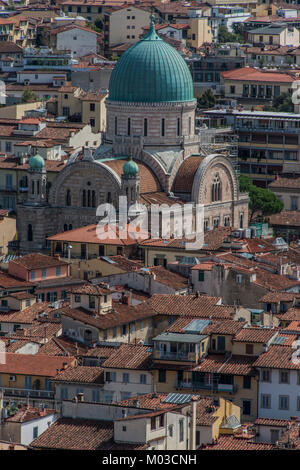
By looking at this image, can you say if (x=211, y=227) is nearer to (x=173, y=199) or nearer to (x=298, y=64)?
(x=173, y=199)

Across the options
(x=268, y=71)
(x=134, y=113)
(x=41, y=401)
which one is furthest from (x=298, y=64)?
(x=41, y=401)

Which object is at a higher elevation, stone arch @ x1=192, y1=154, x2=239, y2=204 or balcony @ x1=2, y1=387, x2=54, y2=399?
stone arch @ x1=192, y1=154, x2=239, y2=204

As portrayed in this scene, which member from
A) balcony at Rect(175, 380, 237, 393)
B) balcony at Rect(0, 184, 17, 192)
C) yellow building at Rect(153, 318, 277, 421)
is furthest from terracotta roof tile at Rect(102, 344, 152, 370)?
balcony at Rect(0, 184, 17, 192)

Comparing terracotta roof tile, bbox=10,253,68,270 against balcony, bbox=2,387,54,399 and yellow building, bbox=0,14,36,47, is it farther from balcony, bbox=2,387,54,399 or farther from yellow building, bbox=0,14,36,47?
yellow building, bbox=0,14,36,47

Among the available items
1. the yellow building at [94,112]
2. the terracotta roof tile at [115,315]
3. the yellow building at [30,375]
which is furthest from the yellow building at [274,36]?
the yellow building at [30,375]

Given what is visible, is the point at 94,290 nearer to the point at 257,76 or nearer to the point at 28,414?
the point at 28,414

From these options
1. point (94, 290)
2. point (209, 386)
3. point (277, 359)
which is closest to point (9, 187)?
point (94, 290)
